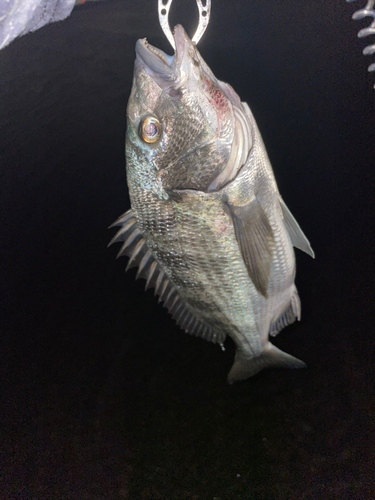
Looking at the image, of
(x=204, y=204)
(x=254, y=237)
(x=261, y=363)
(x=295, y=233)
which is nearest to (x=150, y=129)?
(x=204, y=204)

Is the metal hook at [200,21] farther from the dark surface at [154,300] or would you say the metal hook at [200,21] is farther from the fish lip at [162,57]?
the dark surface at [154,300]

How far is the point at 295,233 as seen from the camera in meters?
0.80

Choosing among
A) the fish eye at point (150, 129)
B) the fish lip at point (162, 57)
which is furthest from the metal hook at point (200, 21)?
the fish eye at point (150, 129)

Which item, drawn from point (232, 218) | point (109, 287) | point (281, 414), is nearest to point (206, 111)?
point (232, 218)

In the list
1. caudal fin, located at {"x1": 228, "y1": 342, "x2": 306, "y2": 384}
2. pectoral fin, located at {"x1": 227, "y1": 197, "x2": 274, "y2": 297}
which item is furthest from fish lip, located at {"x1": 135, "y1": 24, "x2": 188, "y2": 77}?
caudal fin, located at {"x1": 228, "y1": 342, "x2": 306, "y2": 384}

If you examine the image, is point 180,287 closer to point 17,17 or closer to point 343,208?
point 343,208

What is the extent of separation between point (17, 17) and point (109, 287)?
0.75 metres

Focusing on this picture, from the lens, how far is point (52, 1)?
78 centimetres

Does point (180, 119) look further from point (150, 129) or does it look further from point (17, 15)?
point (17, 15)

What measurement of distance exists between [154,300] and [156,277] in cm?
19

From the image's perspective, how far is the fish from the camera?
617 mm

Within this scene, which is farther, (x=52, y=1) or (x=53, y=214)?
(x=53, y=214)

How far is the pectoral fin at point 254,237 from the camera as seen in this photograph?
2.35 feet

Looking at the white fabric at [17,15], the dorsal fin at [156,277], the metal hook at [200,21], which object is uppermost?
the white fabric at [17,15]
